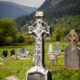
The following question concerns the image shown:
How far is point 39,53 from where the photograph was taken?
11.5 meters

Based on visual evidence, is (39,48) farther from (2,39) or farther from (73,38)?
(2,39)

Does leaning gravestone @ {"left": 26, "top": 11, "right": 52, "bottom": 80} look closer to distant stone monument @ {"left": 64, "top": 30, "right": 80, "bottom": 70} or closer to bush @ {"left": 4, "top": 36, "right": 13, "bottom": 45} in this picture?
distant stone monument @ {"left": 64, "top": 30, "right": 80, "bottom": 70}

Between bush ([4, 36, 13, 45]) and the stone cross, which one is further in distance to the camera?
bush ([4, 36, 13, 45])

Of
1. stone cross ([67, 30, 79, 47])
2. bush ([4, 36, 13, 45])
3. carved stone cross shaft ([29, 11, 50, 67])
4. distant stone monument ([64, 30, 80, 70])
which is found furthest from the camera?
bush ([4, 36, 13, 45])

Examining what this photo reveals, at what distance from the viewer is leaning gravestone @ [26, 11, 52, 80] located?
11.3 metres

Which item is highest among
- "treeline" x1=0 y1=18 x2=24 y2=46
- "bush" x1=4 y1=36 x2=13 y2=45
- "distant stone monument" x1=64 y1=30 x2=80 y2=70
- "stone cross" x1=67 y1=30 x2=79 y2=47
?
"treeline" x1=0 y1=18 x2=24 y2=46

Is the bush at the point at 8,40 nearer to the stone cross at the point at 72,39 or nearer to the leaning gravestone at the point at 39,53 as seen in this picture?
the stone cross at the point at 72,39

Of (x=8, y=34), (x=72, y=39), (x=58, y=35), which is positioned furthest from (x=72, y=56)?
Answer: (x=58, y=35)

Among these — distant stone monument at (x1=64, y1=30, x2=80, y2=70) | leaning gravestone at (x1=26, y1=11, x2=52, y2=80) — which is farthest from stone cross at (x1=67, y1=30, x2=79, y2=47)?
leaning gravestone at (x1=26, y1=11, x2=52, y2=80)

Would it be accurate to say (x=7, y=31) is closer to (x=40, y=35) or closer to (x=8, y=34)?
(x=8, y=34)

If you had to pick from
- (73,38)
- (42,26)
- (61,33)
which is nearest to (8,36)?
(61,33)

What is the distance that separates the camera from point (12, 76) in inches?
637

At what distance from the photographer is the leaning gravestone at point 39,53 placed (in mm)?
11289

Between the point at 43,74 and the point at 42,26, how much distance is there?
2153mm
